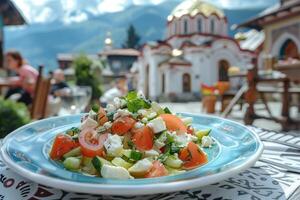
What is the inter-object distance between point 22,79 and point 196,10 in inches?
559

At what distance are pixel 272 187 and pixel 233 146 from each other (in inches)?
4.8

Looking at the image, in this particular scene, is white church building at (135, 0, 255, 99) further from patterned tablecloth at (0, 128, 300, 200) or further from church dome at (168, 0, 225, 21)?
patterned tablecloth at (0, 128, 300, 200)

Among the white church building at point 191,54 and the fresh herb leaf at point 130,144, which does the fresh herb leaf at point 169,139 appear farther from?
the white church building at point 191,54

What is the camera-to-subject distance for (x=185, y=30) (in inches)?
634

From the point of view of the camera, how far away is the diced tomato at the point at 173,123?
61 centimetres

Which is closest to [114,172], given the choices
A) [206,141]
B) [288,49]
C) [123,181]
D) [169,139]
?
[123,181]

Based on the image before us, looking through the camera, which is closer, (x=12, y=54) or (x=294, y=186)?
(x=294, y=186)

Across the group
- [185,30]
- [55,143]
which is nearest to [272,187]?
[55,143]

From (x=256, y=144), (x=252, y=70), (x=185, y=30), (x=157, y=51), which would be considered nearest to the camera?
(x=256, y=144)

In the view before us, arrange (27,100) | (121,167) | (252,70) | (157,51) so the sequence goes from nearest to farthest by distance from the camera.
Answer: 1. (121,167)
2. (27,100)
3. (252,70)
4. (157,51)

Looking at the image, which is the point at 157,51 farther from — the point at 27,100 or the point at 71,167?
the point at 71,167

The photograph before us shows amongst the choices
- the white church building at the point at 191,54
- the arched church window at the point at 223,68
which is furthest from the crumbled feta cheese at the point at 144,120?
the arched church window at the point at 223,68

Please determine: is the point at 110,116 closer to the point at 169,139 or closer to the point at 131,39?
the point at 169,139

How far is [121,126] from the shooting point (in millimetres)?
574
